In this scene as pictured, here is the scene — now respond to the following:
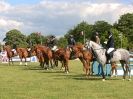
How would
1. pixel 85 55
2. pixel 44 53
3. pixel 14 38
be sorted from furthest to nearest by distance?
pixel 14 38, pixel 44 53, pixel 85 55

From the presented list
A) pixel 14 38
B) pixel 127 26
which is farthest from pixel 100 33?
pixel 14 38

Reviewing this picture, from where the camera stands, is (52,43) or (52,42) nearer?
(52,42)

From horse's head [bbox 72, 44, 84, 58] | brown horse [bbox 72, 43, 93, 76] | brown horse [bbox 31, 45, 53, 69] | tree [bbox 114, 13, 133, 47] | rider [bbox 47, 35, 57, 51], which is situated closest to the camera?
brown horse [bbox 72, 43, 93, 76]

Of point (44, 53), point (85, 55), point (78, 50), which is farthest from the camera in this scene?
point (44, 53)

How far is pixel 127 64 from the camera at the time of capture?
27.9 m

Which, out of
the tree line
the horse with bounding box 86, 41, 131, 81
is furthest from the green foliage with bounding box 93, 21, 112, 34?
the horse with bounding box 86, 41, 131, 81

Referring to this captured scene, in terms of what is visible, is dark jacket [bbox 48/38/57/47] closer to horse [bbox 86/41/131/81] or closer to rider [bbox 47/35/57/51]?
rider [bbox 47/35/57/51]

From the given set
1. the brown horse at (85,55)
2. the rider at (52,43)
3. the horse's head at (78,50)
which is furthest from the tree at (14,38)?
the brown horse at (85,55)

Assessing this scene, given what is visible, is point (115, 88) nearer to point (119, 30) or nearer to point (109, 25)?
point (119, 30)

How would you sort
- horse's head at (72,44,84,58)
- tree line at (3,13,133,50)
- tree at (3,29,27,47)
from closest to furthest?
horse's head at (72,44,84,58), tree line at (3,13,133,50), tree at (3,29,27,47)

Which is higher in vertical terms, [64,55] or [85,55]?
[64,55]

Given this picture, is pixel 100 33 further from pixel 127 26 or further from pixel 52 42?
pixel 52 42

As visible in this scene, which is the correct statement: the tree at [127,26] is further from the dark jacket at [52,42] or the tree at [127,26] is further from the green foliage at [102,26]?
the dark jacket at [52,42]

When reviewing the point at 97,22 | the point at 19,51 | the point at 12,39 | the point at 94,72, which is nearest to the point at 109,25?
the point at 97,22
